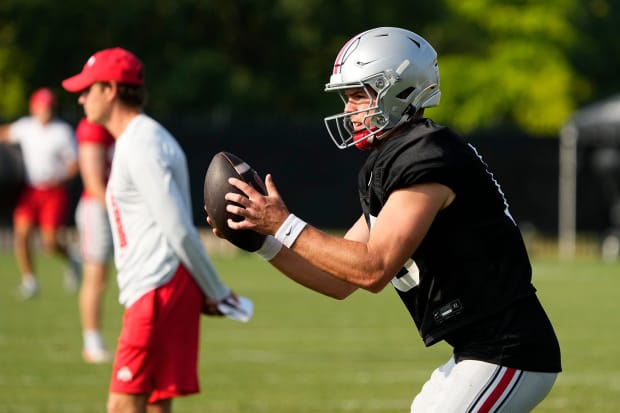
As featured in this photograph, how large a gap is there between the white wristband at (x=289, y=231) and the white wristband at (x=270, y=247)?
173 mm

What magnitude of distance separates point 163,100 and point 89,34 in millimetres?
3110

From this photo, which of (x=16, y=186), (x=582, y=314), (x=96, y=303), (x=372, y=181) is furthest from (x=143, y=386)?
(x=16, y=186)

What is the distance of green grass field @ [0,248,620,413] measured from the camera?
854 centimetres

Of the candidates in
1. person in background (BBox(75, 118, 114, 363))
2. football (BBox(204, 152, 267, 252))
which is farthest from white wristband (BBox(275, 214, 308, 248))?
person in background (BBox(75, 118, 114, 363))

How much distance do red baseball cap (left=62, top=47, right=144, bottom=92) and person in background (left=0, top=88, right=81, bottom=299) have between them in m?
9.48

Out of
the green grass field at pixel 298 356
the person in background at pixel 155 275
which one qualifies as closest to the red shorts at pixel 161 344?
the person in background at pixel 155 275

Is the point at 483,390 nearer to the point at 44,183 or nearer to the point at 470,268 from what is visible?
the point at 470,268

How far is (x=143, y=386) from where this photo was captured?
19.5ft

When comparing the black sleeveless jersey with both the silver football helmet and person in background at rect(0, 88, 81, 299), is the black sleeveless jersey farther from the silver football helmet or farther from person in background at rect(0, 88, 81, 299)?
person in background at rect(0, 88, 81, 299)

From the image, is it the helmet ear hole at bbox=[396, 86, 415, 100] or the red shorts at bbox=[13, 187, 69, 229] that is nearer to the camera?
the helmet ear hole at bbox=[396, 86, 415, 100]

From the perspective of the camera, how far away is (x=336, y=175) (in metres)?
26.4

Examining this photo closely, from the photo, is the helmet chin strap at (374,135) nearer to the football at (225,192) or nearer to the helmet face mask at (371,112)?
the helmet face mask at (371,112)

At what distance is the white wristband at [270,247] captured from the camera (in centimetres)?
454

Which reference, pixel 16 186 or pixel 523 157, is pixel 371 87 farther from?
pixel 523 157
